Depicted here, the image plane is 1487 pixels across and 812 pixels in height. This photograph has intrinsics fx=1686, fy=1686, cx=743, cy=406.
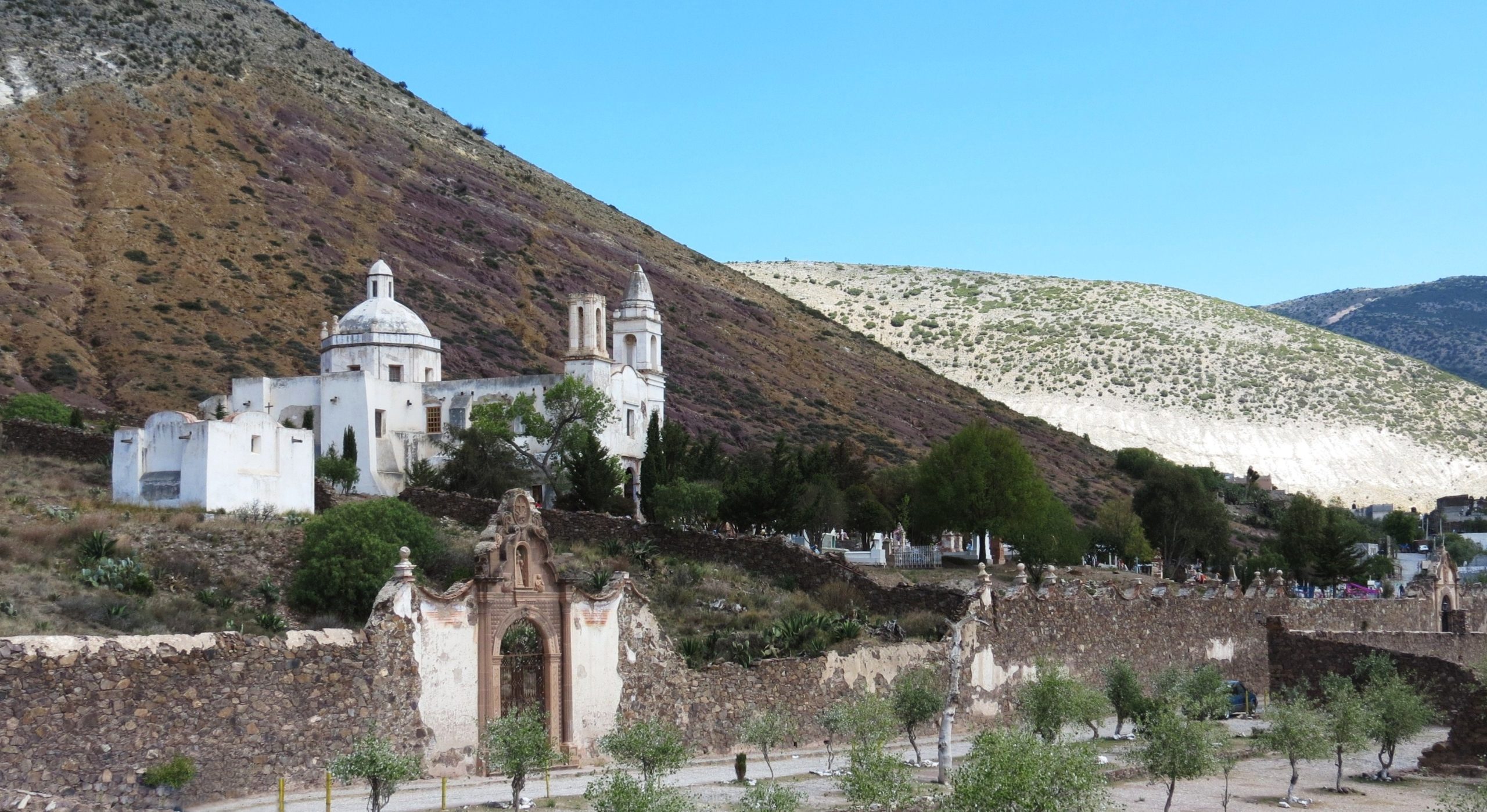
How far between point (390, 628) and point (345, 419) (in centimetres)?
3218

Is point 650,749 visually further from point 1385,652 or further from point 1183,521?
point 1183,521

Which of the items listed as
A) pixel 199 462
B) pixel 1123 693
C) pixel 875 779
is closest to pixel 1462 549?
pixel 1123 693

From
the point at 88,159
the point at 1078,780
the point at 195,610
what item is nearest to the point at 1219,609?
the point at 195,610

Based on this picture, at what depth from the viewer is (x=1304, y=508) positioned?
217 feet

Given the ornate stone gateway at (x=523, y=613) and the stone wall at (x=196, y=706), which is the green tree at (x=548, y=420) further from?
the stone wall at (x=196, y=706)

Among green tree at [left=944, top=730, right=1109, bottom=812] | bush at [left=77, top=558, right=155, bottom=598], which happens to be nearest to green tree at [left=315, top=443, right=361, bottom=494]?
bush at [left=77, top=558, right=155, bottom=598]

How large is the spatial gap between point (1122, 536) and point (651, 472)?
70.6 ft

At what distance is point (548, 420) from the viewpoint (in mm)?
52906

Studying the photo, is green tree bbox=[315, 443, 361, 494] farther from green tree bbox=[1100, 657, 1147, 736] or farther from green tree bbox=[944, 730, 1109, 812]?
green tree bbox=[944, 730, 1109, 812]

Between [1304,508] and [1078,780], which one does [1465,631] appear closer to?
[1304,508]

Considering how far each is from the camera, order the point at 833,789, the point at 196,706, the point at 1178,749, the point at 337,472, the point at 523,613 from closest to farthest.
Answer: the point at 196,706 → the point at 1178,749 → the point at 833,789 → the point at 523,613 → the point at 337,472

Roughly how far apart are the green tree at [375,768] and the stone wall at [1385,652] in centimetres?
2042

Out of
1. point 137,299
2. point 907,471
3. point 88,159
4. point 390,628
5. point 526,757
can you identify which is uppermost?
point 88,159

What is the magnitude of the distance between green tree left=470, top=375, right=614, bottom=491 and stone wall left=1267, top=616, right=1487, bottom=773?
21.3 m
